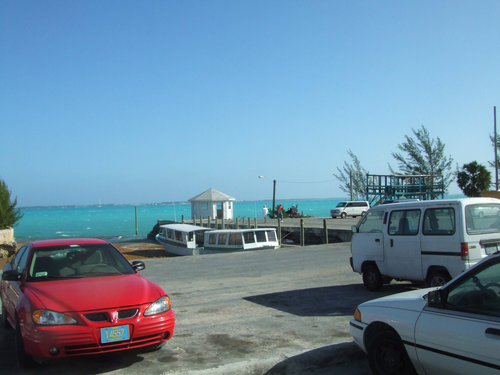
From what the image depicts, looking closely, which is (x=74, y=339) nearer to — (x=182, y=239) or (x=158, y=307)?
(x=158, y=307)

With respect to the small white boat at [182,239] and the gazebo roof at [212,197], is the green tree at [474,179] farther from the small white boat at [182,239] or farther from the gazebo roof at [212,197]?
the gazebo roof at [212,197]

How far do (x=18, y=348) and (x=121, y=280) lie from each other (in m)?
1.38

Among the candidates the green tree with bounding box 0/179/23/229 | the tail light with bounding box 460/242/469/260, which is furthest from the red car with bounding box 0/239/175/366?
the green tree with bounding box 0/179/23/229

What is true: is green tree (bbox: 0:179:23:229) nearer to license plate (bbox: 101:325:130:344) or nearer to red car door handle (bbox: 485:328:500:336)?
license plate (bbox: 101:325:130:344)

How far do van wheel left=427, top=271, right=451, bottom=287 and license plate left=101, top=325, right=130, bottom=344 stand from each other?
218 inches

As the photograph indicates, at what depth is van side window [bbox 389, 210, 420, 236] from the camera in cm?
898

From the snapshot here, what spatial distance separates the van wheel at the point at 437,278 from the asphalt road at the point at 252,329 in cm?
133

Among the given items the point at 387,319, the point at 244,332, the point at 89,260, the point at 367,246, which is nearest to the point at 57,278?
the point at 89,260

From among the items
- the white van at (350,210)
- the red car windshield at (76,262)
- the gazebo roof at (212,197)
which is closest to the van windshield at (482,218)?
the red car windshield at (76,262)

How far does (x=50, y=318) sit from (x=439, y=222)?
639cm

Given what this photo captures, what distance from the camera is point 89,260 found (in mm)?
6828

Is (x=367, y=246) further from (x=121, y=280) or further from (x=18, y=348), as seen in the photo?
(x=18, y=348)

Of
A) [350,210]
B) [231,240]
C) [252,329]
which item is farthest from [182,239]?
[252,329]

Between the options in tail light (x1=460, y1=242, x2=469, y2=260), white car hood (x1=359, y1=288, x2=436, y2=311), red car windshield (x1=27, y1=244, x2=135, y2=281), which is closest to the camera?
white car hood (x1=359, y1=288, x2=436, y2=311)
